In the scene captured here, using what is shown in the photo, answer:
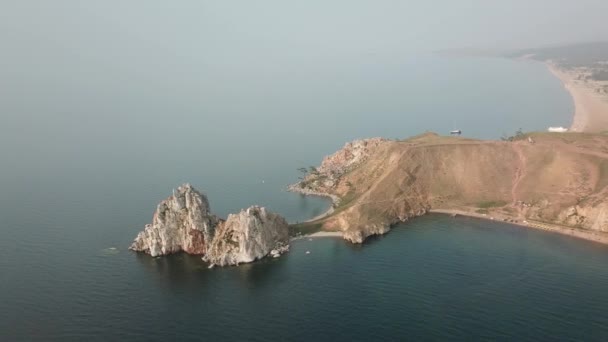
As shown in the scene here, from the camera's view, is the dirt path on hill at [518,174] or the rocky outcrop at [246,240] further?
the dirt path on hill at [518,174]

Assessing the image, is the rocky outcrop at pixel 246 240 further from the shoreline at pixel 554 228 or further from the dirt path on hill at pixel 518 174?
the dirt path on hill at pixel 518 174

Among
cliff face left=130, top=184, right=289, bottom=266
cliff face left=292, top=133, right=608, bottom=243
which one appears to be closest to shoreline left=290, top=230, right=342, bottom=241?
cliff face left=292, top=133, right=608, bottom=243

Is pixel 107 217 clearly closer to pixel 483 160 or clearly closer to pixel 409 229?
pixel 409 229

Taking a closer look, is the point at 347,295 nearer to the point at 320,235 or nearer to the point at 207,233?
the point at 320,235

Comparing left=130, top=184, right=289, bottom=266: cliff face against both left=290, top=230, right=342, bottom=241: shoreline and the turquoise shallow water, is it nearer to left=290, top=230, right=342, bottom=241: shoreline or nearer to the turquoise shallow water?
the turquoise shallow water

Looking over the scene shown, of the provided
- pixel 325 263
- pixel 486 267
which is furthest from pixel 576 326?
pixel 325 263

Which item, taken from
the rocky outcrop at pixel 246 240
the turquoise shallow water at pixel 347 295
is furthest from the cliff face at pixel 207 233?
the turquoise shallow water at pixel 347 295
